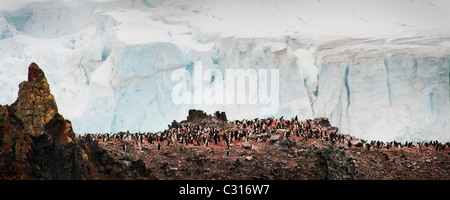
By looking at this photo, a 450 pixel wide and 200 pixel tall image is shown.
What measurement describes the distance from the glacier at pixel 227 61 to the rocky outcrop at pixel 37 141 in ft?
88.8

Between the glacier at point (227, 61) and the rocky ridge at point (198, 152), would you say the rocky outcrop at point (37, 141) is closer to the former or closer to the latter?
the rocky ridge at point (198, 152)

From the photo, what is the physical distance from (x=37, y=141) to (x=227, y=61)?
30613mm

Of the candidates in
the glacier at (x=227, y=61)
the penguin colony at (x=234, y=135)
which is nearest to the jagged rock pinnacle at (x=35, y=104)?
the penguin colony at (x=234, y=135)

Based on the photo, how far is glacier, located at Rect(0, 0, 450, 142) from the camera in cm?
3678

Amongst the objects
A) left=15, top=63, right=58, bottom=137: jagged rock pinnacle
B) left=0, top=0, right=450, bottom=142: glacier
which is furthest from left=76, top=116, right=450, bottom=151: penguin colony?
left=0, top=0, right=450, bottom=142: glacier

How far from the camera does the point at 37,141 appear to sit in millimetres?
12609

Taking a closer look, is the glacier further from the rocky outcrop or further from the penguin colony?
the rocky outcrop

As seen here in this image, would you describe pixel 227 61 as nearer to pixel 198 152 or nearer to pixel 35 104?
pixel 198 152

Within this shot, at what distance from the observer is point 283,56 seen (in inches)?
1607

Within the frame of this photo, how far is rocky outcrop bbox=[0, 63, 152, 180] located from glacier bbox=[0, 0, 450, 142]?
27056 mm

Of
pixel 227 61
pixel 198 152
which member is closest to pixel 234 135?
pixel 198 152
